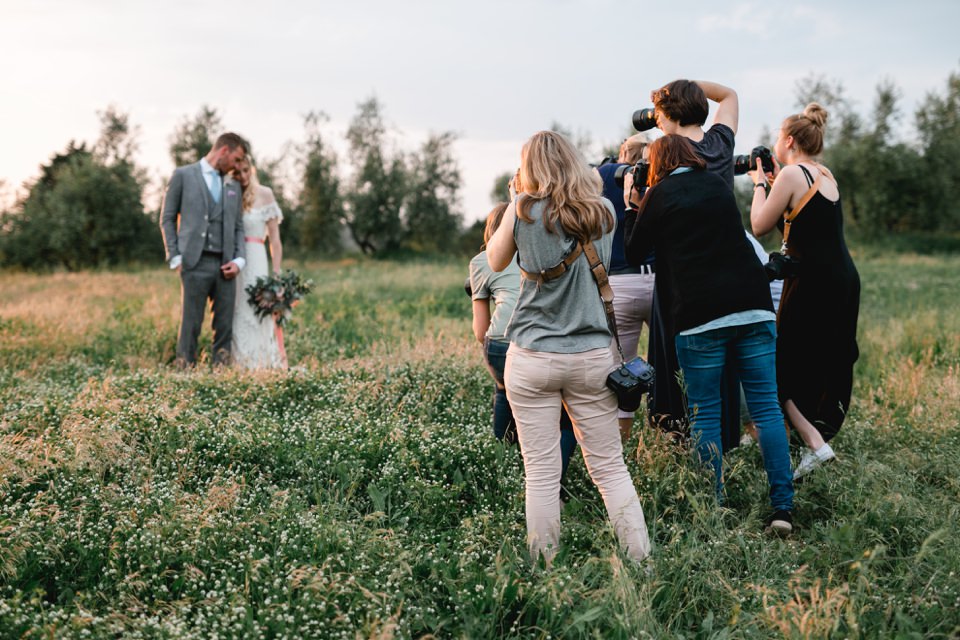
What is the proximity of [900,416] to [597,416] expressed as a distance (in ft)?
12.5

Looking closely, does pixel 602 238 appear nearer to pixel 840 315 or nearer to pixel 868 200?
pixel 840 315

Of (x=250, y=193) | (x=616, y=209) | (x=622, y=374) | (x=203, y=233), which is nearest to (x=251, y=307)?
(x=203, y=233)

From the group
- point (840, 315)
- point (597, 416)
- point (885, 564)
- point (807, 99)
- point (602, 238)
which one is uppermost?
point (807, 99)

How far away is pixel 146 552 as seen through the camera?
3.42m

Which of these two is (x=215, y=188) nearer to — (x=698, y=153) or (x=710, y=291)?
(x=698, y=153)

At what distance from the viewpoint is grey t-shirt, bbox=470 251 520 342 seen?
185 inches

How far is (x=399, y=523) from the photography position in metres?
4.09

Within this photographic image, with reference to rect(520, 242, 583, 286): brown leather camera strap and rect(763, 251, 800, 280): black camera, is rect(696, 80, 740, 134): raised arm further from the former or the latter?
rect(520, 242, 583, 286): brown leather camera strap

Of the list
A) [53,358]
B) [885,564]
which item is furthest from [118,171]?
[885,564]

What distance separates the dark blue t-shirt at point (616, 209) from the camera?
192 inches

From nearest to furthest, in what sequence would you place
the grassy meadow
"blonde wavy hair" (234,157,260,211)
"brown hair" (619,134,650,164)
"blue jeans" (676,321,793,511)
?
the grassy meadow < "blue jeans" (676,321,793,511) < "brown hair" (619,134,650,164) < "blonde wavy hair" (234,157,260,211)

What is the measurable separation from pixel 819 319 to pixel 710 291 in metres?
1.46

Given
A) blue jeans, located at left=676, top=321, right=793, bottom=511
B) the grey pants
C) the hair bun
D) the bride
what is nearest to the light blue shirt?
the bride

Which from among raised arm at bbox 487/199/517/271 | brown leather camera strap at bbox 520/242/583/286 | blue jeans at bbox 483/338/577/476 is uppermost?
raised arm at bbox 487/199/517/271
